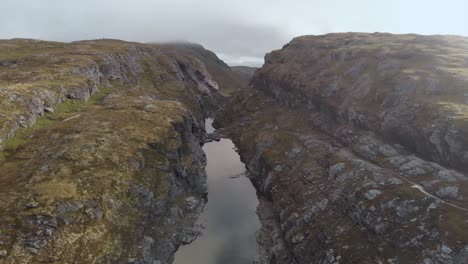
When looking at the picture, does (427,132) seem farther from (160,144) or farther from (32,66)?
(32,66)

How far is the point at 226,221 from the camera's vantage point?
90.6 meters

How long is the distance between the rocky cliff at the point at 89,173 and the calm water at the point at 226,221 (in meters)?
3.73

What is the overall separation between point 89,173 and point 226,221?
37.7 meters

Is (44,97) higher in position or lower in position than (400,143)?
higher

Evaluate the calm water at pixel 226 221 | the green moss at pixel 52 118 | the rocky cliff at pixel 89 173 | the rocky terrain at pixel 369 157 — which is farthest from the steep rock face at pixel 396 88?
the green moss at pixel 52 118

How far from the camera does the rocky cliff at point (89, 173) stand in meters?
59.6

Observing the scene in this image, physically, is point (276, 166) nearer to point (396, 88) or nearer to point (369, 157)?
point (369, 157)

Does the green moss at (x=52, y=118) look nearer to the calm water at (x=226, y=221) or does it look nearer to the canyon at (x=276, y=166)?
the canyon at (x=276, y=166)

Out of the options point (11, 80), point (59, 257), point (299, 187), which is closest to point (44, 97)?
point (11, 80)

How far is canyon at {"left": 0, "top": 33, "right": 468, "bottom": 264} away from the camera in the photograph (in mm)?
61156

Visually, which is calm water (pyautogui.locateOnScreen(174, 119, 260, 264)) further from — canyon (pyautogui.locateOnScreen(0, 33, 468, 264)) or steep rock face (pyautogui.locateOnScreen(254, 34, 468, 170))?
steep rock face (pyautogui.locateOnScreen(254, 34, 468, 170))

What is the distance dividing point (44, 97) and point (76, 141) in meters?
29.5

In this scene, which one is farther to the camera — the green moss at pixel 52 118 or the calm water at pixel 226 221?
the green moss at pixel 52 118

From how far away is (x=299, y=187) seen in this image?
9438 centimetres
